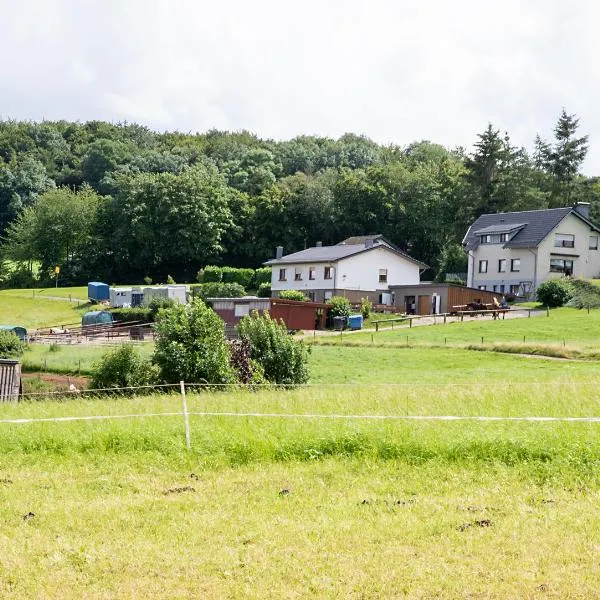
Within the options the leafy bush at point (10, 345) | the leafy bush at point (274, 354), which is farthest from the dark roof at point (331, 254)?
the leafy bush at point (274, 354)

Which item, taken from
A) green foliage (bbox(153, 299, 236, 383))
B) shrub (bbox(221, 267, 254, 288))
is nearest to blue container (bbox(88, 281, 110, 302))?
shrub (bbox(221, 267, 254, 288))

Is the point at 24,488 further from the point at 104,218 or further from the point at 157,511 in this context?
the point at 104,218

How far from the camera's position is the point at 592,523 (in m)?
8.46

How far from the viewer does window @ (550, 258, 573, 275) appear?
70875 mm

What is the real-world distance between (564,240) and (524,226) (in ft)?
12.1

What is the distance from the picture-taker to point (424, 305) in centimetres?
6781

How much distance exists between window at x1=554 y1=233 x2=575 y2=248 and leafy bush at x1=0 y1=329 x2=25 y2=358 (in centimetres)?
4555

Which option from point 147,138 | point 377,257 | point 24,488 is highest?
point 147,138

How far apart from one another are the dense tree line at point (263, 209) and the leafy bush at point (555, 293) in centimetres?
2571

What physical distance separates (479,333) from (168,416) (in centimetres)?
3678

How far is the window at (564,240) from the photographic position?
233 ft

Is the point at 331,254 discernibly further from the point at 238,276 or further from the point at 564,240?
the point at 564,240

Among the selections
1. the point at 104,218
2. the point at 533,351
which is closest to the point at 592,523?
the point at 533,351

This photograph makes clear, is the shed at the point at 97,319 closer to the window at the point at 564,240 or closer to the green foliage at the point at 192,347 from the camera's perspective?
the window at the point at 564,240
